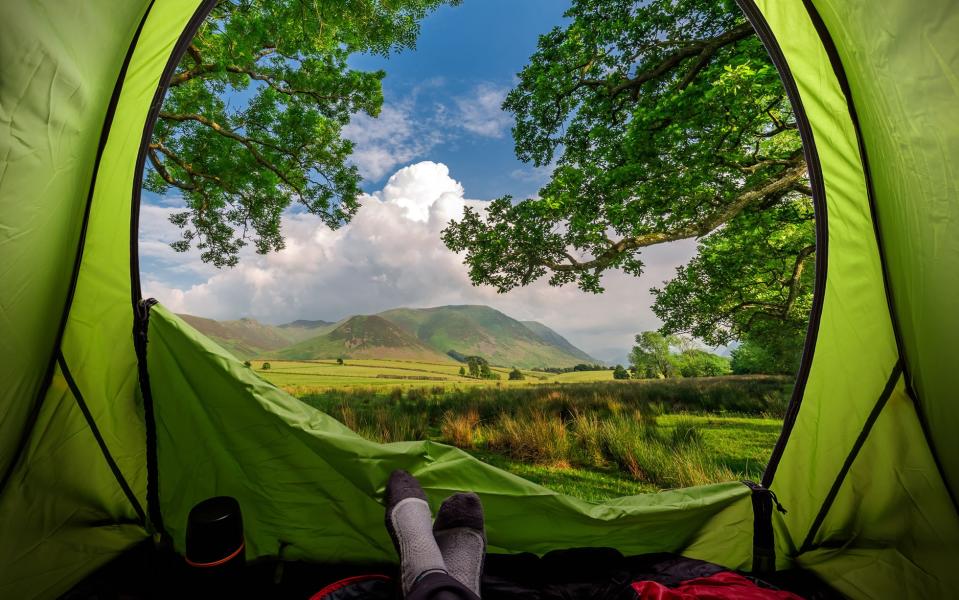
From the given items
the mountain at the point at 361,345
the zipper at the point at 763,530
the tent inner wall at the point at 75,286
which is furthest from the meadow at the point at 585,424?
the mountain at the point at 361,345

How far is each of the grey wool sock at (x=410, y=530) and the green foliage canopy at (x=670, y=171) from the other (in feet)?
13.7

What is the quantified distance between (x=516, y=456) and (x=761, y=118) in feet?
15.3

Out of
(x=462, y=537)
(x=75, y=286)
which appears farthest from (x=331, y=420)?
(x=75, y=286)

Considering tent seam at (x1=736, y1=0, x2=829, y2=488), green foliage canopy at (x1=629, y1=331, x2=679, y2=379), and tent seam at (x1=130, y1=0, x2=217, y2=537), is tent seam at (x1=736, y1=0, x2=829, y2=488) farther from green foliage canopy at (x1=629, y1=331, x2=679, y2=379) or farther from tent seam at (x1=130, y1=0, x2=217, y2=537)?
green foliage canopy at (x1=629, y1=331, x2=679, y2=379)

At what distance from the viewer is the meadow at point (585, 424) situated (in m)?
2.95

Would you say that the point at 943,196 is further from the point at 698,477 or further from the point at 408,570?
the point at 698,477

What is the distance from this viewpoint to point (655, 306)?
609 cm

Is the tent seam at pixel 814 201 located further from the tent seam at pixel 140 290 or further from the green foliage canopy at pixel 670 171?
the green foliage canopy at pixel 670 171

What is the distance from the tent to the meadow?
4.88 feet

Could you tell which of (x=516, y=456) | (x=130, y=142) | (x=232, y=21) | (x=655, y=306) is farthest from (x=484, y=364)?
(x=130, y=142)

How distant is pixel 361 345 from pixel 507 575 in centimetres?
1327

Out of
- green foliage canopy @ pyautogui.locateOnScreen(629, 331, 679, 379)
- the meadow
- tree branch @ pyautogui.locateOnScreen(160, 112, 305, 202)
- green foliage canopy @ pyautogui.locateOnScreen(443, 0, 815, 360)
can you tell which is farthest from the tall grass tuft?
green foliage canopy @ pyautogui.locateOnScreen(629, 331, 679, 379)

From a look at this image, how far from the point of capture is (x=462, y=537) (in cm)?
102

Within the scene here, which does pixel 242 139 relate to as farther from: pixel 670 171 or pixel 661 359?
pixel 661 359
